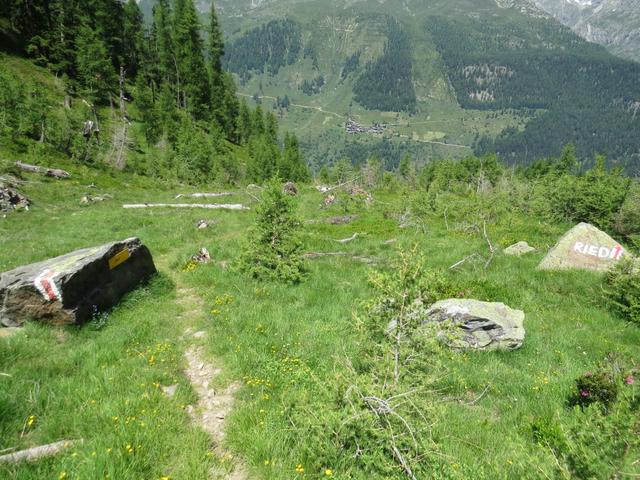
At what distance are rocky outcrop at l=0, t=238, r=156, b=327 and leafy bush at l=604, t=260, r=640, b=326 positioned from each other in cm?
1513

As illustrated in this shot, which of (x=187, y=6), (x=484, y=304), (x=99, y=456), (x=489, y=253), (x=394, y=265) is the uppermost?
(x=187, y=6)

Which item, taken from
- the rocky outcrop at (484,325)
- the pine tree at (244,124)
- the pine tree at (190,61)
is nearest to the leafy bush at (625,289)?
the rocky outcrop at (484,325)

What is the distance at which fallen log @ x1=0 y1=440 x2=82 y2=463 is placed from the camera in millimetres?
4117

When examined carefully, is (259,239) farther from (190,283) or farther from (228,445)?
(228,445)

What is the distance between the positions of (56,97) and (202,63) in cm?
3267

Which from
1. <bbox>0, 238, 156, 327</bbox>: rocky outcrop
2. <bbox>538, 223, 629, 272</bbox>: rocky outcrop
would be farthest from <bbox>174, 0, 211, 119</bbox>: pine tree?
<bbox>538, 223, 629, 272</bbox>: rocky outcrop

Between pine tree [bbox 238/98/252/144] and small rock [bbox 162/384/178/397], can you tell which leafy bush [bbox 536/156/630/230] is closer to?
small rock [bbox 162/384/178/397]

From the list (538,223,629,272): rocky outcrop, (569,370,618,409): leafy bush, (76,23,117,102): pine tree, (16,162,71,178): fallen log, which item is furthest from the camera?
(76,23,117,102): pine tree

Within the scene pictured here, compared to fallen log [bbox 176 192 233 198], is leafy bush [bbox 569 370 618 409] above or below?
above

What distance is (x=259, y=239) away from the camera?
12.5 m

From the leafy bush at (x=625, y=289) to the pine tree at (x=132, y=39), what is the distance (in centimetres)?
8119

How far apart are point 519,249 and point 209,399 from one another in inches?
660

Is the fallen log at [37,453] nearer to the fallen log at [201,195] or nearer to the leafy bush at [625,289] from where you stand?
the leafy bush at [625,289]

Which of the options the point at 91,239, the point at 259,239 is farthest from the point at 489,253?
the point at 91,239
